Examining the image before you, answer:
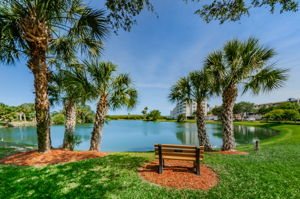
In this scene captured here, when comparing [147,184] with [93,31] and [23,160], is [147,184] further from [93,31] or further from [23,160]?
[93,31]

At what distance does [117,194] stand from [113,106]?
194 inches

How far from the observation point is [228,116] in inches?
259

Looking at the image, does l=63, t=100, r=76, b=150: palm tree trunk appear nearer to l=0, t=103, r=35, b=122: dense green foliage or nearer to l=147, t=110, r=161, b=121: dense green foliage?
l=0, t=103, r=35, b=122: dense green foliage

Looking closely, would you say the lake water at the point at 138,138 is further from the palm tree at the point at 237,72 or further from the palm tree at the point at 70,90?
the palm tree at the point at 237,72

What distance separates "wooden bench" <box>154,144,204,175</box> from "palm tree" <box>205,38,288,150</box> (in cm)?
441

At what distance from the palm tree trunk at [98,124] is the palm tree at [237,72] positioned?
605cm

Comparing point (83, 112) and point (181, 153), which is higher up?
point (83, 112)

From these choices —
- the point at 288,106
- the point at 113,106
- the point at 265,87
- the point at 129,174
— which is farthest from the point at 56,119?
the point at 288,106

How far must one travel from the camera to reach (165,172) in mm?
3420

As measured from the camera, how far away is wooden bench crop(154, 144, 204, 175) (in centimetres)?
A: 322

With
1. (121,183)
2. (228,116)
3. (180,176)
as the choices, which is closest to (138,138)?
(228,116)

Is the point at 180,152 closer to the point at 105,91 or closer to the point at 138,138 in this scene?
the point at 105,91

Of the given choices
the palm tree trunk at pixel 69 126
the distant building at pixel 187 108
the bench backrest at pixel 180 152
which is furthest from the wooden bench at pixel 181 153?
the palm tree trunk at pixel 69 126

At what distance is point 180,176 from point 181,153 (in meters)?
0.57
